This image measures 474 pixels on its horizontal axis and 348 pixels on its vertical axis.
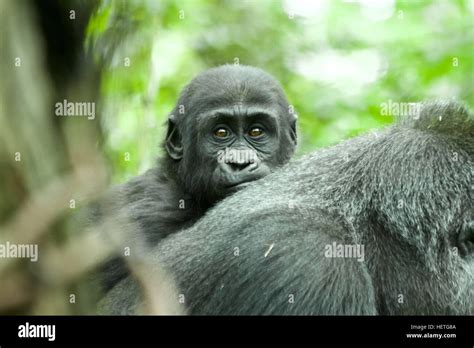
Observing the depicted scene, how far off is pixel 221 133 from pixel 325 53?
393 centimetres

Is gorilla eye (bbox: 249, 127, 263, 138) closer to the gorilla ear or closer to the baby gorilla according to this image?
the baby gorilla

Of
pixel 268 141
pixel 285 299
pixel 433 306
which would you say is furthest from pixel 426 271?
pixel 268 141

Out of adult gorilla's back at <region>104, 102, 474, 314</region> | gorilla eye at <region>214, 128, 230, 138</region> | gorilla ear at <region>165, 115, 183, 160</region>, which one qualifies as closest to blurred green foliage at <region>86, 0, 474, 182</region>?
gorilla ear at <region>165, 115, 183, 160</region>

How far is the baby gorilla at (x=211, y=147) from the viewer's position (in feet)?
16.4

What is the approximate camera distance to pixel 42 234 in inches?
55.3

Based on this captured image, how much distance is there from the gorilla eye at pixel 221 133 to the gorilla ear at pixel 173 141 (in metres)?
0.36

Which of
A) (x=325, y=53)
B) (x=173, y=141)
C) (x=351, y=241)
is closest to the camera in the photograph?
(x=351, y=241)

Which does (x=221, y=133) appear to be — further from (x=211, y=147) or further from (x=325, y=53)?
(x=325, y=53)

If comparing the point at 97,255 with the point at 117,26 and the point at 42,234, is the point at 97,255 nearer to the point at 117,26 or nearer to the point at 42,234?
the point at 42,234

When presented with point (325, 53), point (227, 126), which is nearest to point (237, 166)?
point (227, 126)

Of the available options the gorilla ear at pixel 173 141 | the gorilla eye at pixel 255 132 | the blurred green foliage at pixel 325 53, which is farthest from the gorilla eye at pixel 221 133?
the blurred green foliage at pixel 325 53

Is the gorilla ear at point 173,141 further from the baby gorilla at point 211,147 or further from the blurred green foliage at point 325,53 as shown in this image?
the blurred green foliage at point 325,53

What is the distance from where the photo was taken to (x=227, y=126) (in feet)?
17.9
